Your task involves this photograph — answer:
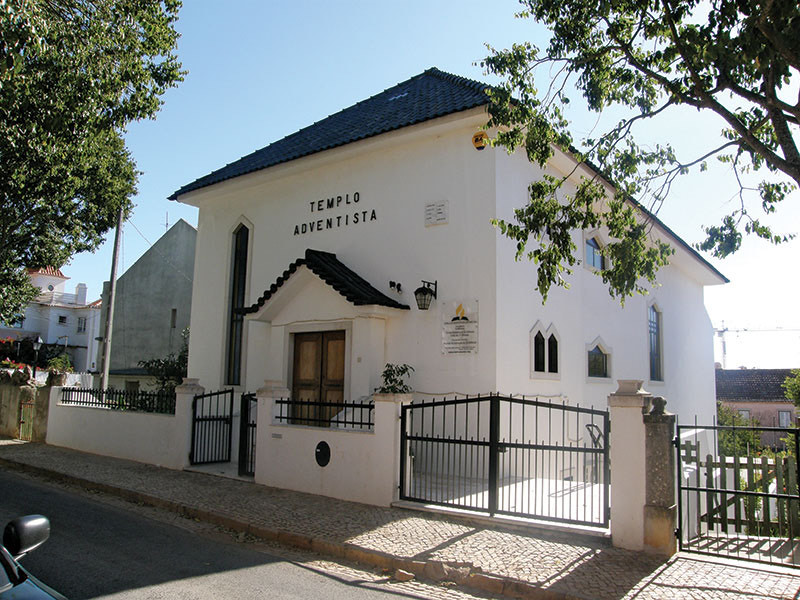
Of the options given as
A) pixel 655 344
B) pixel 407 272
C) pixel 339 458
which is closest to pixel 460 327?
pixel 407 272

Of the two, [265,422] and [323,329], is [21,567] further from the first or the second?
[323,329]

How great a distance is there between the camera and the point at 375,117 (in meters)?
14.4

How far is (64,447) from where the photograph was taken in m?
15.1

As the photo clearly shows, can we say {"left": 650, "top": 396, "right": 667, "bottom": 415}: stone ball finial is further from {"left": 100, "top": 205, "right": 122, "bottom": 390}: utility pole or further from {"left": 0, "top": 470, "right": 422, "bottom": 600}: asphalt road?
{"left": 100, "top": 205, "right": 122, "bottom": 390}: utility pole

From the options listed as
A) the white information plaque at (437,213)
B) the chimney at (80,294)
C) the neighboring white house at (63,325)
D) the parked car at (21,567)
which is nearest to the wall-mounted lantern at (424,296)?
the white information plaque at (437,213)

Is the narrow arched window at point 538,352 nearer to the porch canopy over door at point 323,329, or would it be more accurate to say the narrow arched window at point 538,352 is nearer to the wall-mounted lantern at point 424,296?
the wall-mounted lantern at point 424,296

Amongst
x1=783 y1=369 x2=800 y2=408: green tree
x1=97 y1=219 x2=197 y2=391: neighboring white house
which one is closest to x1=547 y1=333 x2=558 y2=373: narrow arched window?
x1=783 y1=369 x2=800 y2=408: green tree

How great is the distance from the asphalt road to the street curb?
45 centimetres

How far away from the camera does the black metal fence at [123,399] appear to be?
41.8 ft

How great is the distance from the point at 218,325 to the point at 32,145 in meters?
6.02

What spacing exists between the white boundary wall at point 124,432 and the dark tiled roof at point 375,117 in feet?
20.9

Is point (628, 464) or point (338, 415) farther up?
point (338, 415)

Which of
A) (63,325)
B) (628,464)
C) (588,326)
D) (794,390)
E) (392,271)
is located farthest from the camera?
(63,325)

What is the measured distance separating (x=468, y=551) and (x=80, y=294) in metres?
64.3
